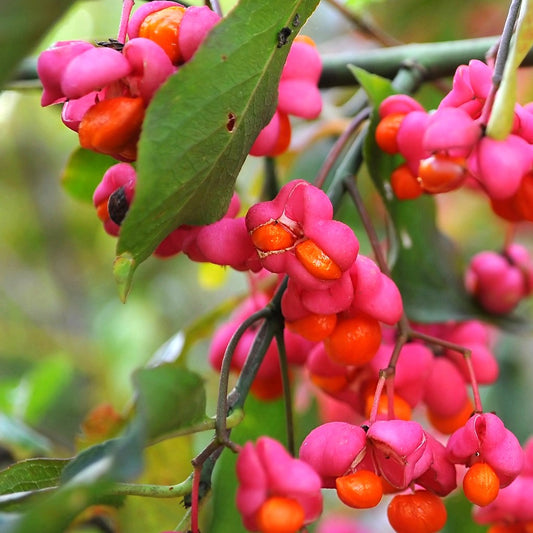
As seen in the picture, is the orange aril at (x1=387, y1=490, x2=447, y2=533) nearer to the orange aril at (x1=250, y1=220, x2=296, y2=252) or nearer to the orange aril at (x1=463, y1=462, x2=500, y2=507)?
the orange aril at (x1=463, y1=462, x2=500, y2=507)

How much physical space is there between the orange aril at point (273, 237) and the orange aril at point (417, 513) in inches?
6.7

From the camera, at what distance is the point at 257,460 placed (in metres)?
0.48

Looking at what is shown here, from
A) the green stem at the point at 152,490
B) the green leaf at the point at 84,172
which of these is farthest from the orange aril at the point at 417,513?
the green leaf at the point at 84,172

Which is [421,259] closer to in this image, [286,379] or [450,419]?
[450,419]

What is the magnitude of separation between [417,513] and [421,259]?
14.5 inches

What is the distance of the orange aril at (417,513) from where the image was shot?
0.52m

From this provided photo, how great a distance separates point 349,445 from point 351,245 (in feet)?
0.39

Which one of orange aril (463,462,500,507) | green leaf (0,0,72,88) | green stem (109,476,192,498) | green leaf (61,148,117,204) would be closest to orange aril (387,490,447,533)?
orange aril (463,462,500,507)

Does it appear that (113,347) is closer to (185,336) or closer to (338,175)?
(185,336)

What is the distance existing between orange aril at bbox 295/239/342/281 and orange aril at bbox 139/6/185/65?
0.45 ft

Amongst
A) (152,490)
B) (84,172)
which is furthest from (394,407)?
(84,172)

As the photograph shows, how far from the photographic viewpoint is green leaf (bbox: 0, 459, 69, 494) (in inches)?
21.1

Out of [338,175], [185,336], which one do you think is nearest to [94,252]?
[185,336]

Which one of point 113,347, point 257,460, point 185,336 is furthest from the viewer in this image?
point 113,347
